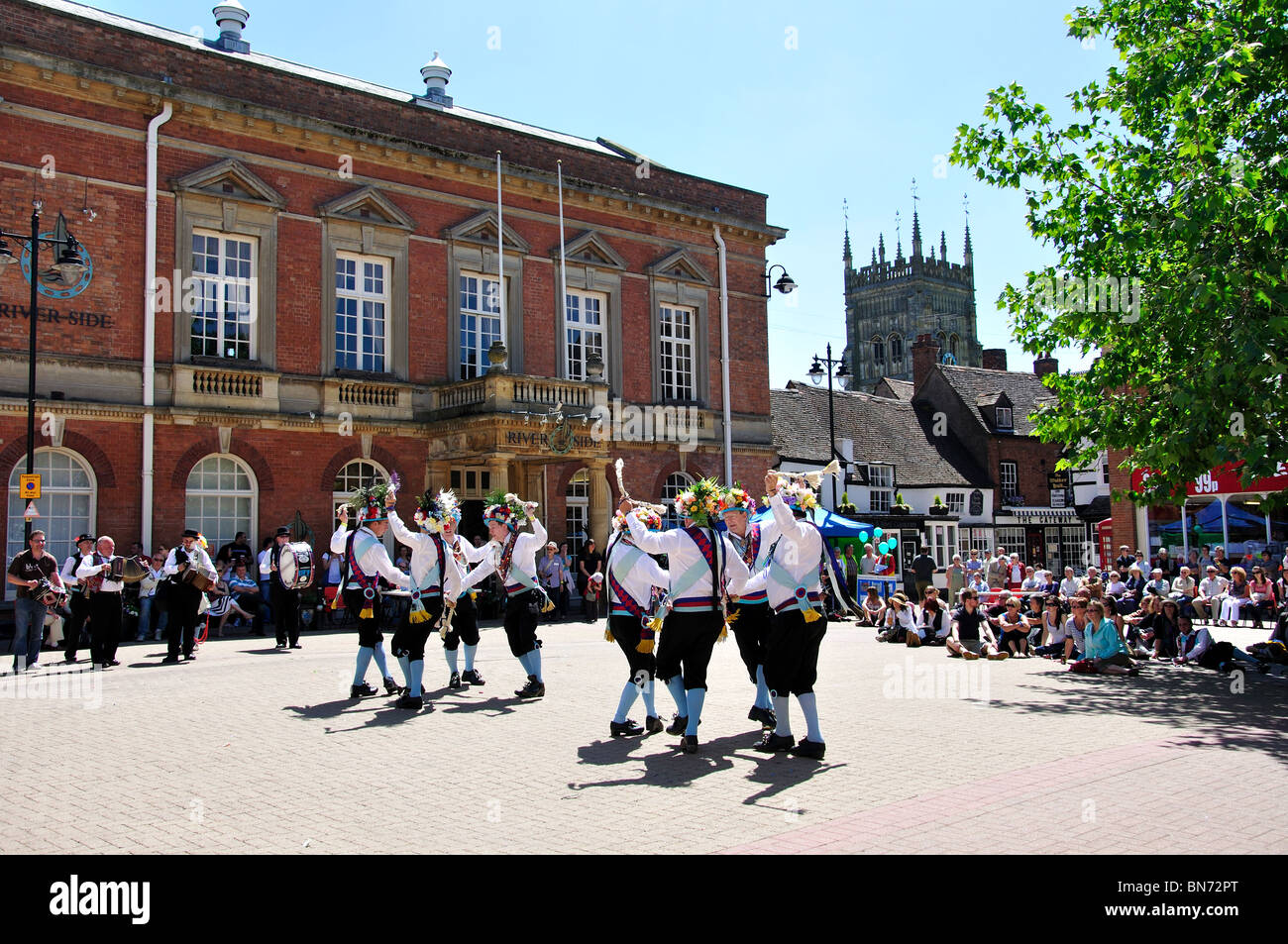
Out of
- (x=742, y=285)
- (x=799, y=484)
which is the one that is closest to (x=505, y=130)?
(x=742, y=285)

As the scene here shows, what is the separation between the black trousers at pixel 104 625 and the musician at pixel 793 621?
32.9ft

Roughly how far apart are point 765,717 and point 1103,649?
7343 mm

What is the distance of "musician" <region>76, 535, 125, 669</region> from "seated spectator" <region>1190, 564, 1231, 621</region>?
19.5 metres

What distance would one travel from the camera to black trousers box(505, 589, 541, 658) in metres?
11.3

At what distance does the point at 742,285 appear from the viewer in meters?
32.3

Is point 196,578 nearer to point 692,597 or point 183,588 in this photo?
point 183,588

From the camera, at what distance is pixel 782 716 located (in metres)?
8.87

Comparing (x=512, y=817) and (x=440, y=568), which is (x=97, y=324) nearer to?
(x=440, y=568)

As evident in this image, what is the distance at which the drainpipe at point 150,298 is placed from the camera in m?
21.0

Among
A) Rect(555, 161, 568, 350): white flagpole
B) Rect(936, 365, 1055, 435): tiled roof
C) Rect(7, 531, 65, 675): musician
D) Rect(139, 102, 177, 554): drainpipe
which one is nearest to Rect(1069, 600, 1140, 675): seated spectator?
Rect(7, 531, 65, 675): musician

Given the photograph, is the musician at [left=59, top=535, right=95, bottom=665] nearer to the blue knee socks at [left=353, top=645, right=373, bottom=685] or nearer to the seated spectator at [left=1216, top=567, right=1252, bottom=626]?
the blue knee socks at [left=353, top=645, right=373, bottom=685]

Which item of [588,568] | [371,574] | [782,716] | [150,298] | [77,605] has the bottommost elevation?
[782,716]

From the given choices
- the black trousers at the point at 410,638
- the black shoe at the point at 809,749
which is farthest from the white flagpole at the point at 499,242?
the black shoe at the point at 809,749

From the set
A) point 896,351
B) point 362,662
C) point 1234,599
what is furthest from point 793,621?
point 896,351
